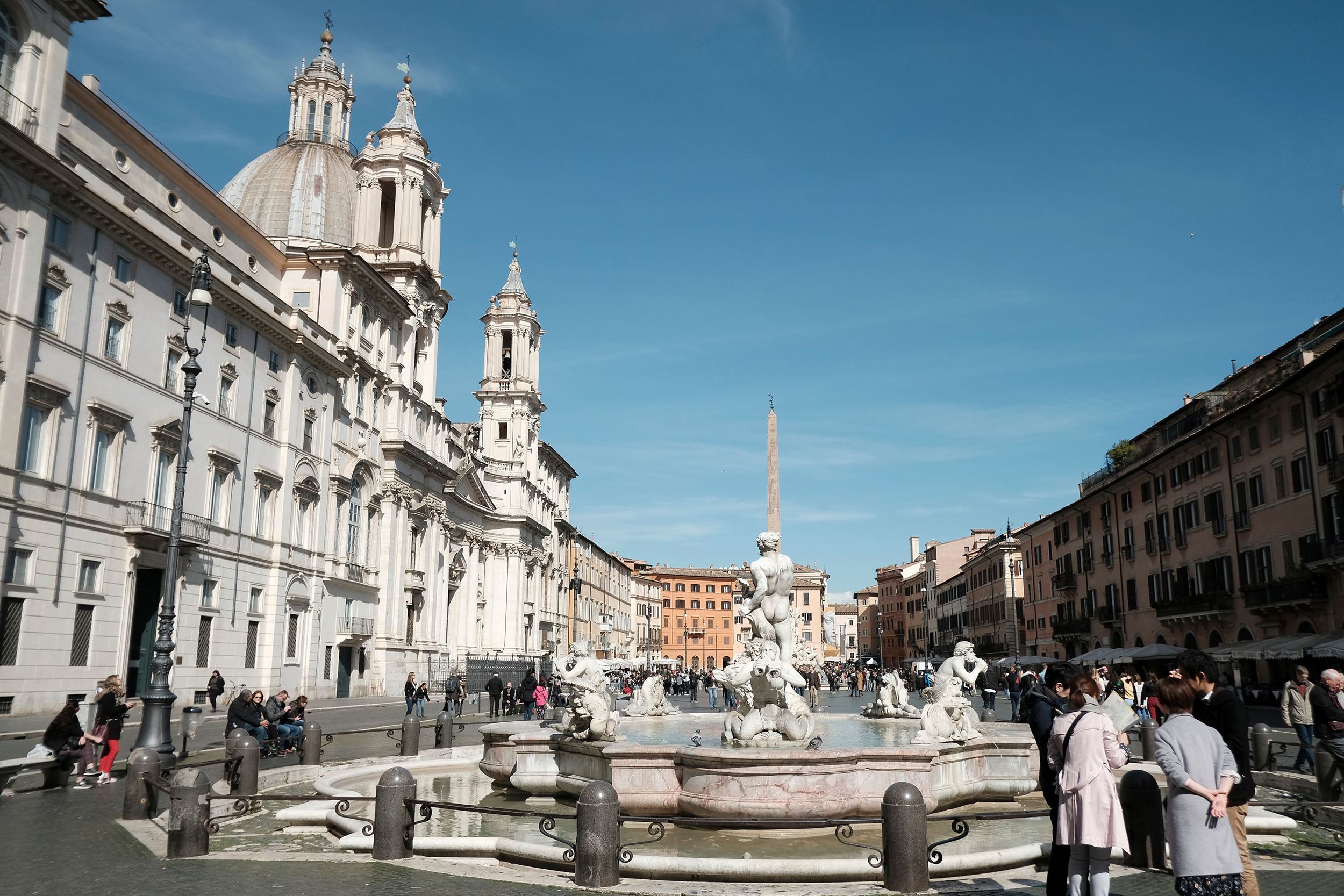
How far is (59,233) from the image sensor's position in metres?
25.3

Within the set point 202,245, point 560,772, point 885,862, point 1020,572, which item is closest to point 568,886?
point 885,862

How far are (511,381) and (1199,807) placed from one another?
257 feet

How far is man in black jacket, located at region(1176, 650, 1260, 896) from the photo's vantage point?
17.3ft

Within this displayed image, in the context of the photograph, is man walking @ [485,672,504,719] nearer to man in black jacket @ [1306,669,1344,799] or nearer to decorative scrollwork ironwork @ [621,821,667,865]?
decorative scrollwork ironwork @ [621,821,667,865]

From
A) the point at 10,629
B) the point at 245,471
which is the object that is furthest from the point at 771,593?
the point at 245,471

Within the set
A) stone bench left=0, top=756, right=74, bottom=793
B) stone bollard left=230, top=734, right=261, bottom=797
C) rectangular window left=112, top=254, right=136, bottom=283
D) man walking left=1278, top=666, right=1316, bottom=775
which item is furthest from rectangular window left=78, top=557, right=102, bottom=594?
man walking left=1278, top=666, right=1316, bottom=775

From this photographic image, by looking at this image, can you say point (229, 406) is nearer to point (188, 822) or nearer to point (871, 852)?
point (188, 822)

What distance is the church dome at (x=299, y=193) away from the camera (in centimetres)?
5403

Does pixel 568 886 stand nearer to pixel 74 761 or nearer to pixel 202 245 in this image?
pixel 74 761

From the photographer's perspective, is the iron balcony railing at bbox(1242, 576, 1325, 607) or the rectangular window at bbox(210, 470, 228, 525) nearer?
the iron balcony railing at bbox(1242, 576, 1325, 607)

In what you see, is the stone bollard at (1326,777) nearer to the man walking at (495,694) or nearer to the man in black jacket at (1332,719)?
the man in black jacket at (1332,719)

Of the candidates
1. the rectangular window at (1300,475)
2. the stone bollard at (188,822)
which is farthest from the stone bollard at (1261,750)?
the rectangular window at (1300,475)

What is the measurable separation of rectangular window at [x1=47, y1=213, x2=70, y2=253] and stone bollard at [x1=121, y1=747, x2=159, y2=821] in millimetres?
18843

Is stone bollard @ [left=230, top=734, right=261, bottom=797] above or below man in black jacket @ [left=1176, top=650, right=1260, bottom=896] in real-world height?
below
